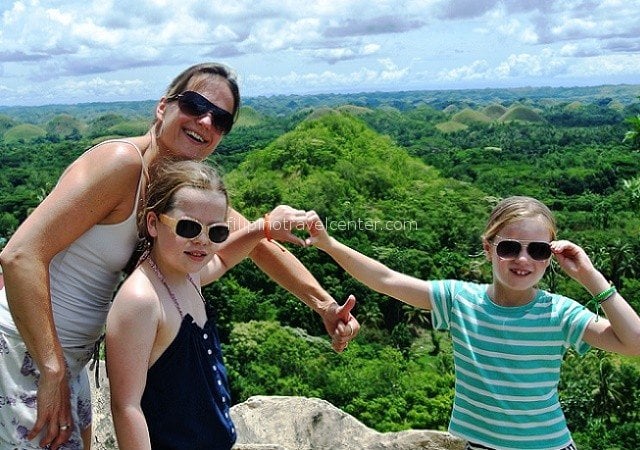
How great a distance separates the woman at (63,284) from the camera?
5.67ft

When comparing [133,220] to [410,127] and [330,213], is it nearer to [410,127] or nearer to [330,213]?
[330,213]

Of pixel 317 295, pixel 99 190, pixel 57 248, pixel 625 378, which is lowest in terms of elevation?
pixel 625 378

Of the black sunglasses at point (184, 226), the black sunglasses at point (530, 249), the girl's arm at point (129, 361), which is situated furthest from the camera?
the black sunglasses at point (530, 249)

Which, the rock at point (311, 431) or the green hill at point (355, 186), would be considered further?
the green hill at point (355, 186)

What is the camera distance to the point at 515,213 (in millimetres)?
2160

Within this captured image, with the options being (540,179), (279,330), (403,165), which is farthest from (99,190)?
(540,179)

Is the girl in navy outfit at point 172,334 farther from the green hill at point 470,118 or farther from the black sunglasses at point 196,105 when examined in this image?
the green hill at point 470,118

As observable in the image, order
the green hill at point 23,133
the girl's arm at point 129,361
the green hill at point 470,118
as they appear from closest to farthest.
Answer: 1. the girl's arm at point 129,361
2. the green hill at point 470,118
3. the green hill at point 23,133

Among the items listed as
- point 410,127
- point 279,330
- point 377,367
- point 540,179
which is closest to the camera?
point 377,367

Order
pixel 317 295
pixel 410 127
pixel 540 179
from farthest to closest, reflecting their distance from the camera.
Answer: pixel 410 127
pixel 540 179
pixel 317 295

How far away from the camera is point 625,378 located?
60.3 feet

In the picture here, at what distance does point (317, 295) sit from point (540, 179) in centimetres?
5227

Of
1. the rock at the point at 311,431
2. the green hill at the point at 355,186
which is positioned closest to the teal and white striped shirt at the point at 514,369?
the rock at the point at 311,431

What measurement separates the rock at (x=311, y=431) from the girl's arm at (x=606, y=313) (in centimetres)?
167
